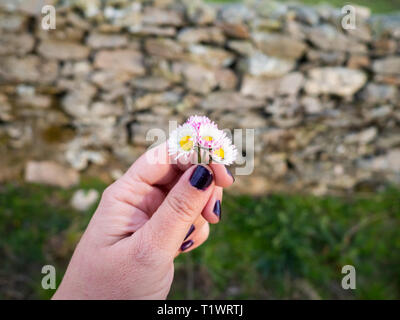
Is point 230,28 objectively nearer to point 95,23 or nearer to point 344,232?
point 95,23

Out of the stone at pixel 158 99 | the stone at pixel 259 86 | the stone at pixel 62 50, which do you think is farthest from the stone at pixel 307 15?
the stone at pixel 62 50

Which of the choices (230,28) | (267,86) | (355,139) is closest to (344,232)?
(355,139)

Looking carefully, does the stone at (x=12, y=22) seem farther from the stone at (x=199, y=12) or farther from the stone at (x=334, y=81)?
the stone at (x=334, y=81)

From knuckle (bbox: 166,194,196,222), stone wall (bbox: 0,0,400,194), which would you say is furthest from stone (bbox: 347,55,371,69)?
knuckle (bbox: 166,194,196,222)

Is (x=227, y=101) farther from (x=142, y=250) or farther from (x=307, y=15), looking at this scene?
(x=142, y=250)

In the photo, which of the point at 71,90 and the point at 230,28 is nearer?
the point at 230,28
